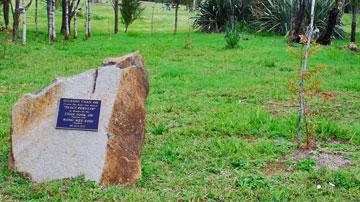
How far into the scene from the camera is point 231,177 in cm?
601

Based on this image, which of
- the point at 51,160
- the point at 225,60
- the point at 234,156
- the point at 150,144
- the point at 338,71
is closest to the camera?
the point at 51,160

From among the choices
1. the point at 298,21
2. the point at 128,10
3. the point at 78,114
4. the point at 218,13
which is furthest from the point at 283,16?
the point at 78,114

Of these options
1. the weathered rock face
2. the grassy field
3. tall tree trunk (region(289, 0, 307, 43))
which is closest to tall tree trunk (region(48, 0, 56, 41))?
the grassy field

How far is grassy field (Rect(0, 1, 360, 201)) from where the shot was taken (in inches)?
220

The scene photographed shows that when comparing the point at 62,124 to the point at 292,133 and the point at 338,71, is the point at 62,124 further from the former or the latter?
the point at 338,71

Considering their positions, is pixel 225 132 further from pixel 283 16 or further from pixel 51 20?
pixel 283 16

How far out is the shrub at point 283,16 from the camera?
22750 millimetres

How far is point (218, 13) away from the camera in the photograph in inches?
1016

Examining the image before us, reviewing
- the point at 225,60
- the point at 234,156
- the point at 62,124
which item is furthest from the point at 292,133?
the point at 225,60

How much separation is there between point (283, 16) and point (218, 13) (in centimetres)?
363

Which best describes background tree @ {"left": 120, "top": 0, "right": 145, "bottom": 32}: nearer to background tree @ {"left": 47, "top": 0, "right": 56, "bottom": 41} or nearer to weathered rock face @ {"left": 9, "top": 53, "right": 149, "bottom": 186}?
background tree @ {"left": 47, "top": 0, "right": 56, "bottom": 41}

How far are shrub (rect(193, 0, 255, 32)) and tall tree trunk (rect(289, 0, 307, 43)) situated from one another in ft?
14.8

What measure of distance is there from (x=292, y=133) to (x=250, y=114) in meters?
1.02

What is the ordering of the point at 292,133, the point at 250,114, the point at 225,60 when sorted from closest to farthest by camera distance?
the point at 292,133 → the point at 250,114 → the point at 225,60
